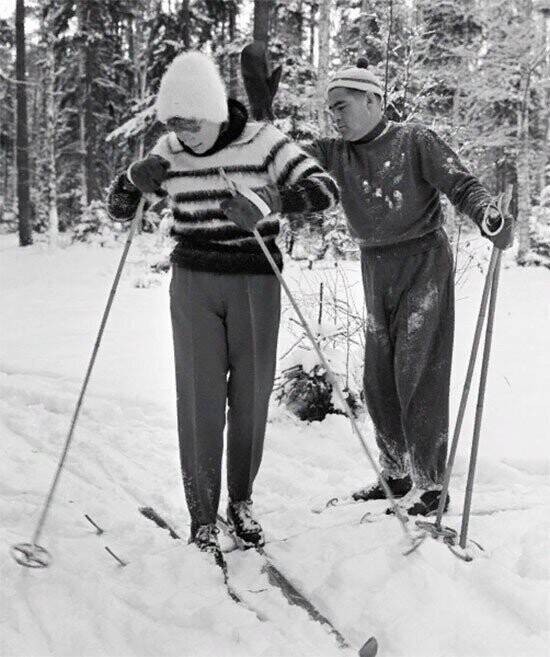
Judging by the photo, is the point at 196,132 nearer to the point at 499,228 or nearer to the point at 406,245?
the point at 406,245

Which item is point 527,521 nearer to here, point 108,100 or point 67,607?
point 67,607

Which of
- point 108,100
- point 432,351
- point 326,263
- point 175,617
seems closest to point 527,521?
point 432,351

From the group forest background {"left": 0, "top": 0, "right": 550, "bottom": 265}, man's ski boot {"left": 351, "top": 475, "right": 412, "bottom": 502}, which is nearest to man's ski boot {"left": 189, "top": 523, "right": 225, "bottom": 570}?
man's ski boot {"left": 351, "top": 475, "right": 412, "bottom": 502}

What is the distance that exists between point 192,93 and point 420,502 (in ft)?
6.79

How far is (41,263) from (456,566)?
15.8 metres

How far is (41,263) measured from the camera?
16.7 metres

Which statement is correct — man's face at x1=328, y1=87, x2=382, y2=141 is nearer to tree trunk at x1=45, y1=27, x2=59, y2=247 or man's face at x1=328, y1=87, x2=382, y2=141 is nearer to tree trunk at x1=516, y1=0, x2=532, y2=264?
tree trunk at x1=516, y1=0, x2=532, y2=264

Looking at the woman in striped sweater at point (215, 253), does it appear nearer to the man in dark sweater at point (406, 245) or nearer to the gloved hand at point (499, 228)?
the man in dark sweater at point (406, 245)

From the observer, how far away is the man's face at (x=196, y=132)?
8.81 feet

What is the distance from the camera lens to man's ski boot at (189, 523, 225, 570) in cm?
280

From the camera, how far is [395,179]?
3.09 metres

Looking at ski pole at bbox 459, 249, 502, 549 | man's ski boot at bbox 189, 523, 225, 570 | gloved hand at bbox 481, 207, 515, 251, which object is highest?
gloved hand at bbox 481, 207, 515, 251

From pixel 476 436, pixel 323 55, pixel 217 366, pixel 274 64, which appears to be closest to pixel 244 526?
pixel 217 366

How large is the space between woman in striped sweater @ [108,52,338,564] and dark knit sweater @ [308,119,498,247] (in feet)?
1.46
